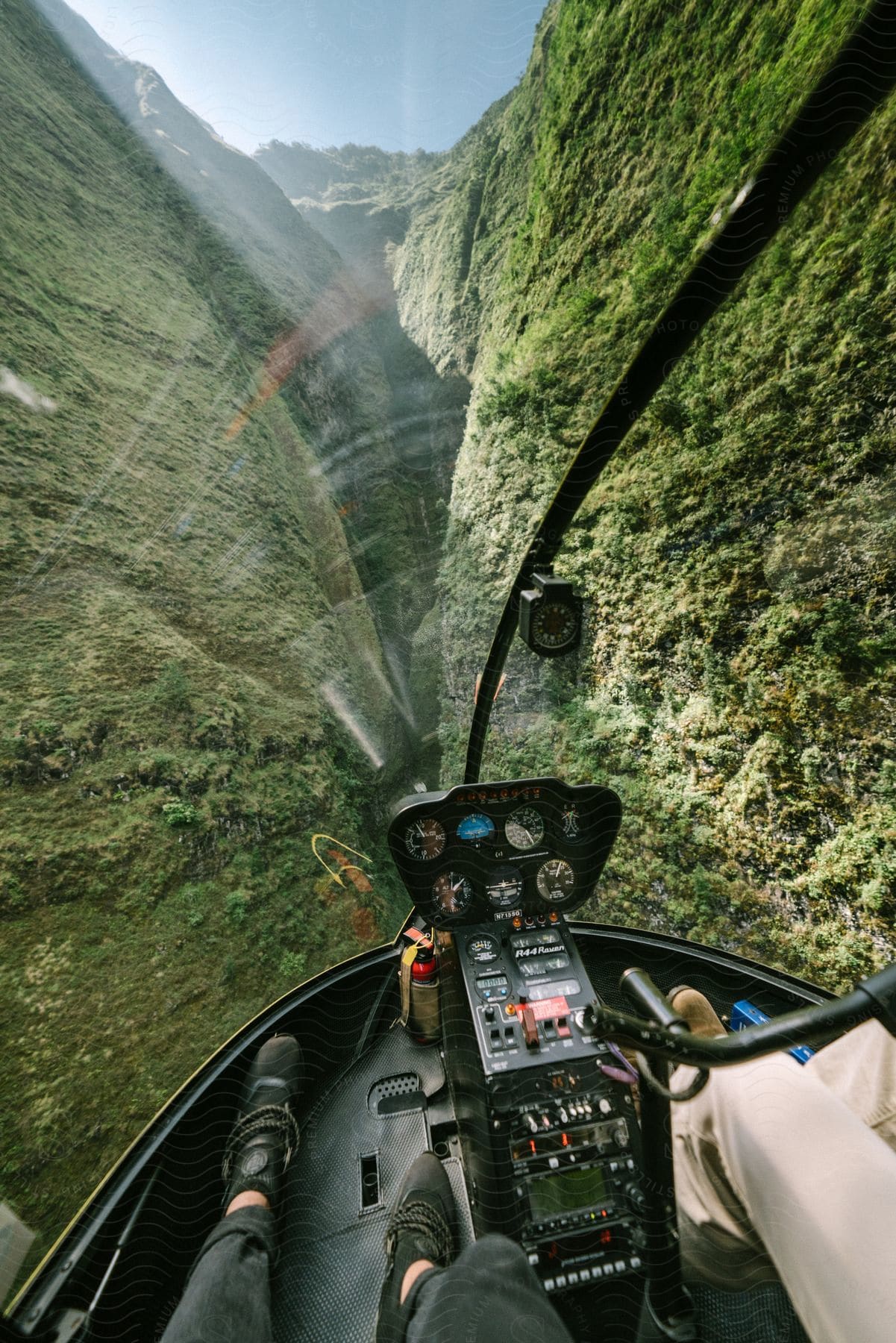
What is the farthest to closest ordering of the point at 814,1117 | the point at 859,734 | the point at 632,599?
the point at 632,599, the point at 859,734, the point at 814,1117

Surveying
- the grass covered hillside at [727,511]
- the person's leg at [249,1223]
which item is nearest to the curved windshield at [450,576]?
the grass covered hillside at [727,511]

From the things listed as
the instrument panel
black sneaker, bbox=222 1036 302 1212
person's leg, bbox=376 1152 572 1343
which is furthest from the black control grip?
black sneaker, bbox=222 1036 302 1212

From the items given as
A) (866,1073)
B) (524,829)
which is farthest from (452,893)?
(866,1073)

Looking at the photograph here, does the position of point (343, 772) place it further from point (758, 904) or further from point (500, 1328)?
point (500, 1328)

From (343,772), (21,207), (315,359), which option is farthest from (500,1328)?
(315,359)

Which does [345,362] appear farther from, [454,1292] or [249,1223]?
[454,1292]
